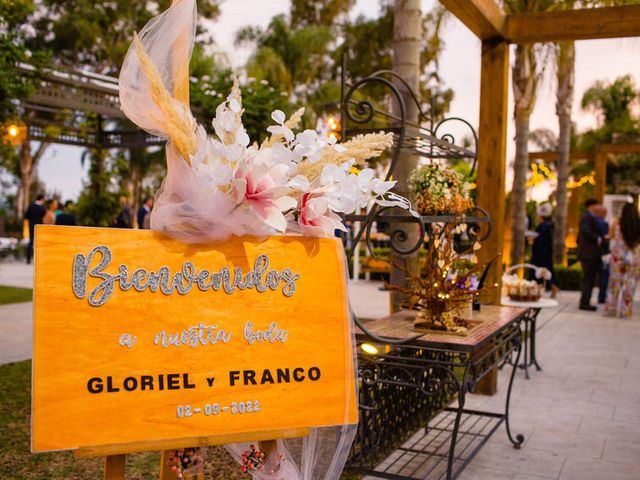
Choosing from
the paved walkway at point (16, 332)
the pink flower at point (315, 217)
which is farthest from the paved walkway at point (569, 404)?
the pink flower at point (315, 217)

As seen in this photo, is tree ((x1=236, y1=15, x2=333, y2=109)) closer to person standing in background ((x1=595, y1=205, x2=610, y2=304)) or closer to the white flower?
person standing in background ((x1=595, y1=205, x2=610, y2=304))

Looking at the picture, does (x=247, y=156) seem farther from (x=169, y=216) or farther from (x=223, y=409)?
(x=223, y=409)

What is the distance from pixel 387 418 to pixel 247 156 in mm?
→ 2503

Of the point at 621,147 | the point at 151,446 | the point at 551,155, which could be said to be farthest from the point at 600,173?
the point at 151,446

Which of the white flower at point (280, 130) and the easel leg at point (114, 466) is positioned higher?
the white flower at point (280, 130)

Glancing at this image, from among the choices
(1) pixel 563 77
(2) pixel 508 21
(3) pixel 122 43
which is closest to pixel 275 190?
(2) pixel 508 21

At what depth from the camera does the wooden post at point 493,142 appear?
222 inches

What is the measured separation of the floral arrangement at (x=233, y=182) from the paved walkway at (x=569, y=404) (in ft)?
8.16

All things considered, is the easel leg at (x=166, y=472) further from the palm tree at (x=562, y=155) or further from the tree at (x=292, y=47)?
the tree at (x=292, y=47)

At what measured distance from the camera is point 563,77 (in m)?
16.3

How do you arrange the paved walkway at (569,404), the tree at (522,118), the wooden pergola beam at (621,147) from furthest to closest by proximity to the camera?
the wooden pergola beam at (621,147) → the tree at (522,118) → the paved walkway at (569,404)

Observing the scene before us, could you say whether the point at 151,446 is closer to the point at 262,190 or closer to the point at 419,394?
the point at 262,190

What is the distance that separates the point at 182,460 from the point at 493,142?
459 centimetres

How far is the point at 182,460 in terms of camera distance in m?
1.76
